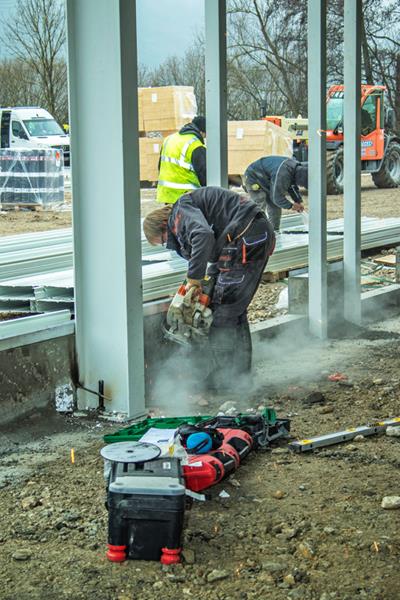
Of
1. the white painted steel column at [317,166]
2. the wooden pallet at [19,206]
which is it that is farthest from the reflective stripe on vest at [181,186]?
the wooden pallet at [19,206]

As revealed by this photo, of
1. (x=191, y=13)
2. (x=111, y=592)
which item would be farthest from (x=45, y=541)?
(x=191, y=13)

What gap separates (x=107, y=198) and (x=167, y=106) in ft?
53.6

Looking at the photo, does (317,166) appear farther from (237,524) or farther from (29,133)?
(29,133)

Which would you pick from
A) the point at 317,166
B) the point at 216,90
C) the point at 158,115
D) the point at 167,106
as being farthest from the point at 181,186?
the point at 158,115

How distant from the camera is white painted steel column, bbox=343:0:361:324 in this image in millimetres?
8906

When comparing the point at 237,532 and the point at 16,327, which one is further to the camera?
the point at 16,327

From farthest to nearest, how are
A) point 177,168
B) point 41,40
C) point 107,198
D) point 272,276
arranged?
1. point 177,168
2. point 272,276
3. point 41,40
4. point 107,198

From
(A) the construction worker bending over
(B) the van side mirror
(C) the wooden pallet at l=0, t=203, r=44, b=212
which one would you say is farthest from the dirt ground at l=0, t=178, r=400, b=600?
(B) the van side mirror

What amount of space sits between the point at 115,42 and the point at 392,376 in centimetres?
338

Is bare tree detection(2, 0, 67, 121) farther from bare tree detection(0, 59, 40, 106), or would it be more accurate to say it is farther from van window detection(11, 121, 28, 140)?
van window detection(11, 121, 28, 140)

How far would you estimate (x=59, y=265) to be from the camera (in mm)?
7965

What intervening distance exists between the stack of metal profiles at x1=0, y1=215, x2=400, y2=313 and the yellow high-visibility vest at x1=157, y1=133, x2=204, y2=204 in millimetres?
1312

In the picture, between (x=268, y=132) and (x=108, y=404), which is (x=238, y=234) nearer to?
(x=108, y=404)

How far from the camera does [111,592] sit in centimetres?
349
